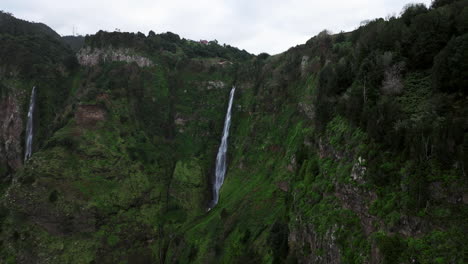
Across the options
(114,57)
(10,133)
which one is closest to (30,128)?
(10,133)

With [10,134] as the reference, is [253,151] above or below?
below

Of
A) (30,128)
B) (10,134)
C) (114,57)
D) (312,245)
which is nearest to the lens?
(312,245)

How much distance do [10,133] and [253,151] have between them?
7669 cm

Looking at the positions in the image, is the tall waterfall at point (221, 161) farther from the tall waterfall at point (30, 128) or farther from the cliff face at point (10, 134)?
the cliff face at point (10, 134)

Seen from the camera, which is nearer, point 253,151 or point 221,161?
point 253,151

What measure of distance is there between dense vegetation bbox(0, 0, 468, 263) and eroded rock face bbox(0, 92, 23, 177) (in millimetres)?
5487

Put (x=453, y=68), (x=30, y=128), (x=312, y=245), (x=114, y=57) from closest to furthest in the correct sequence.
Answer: (x=453, y=68)
(x=312, y=245)
(x=30, y=128)
(x=114, y=57)

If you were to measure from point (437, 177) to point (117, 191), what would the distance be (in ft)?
227

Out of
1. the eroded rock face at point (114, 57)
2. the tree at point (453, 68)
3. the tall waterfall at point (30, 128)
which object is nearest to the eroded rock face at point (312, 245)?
the tree at point (453, 68)

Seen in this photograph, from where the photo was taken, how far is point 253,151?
2904 inches

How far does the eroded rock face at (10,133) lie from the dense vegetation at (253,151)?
549cm

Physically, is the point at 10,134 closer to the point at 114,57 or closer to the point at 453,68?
the point at 114,57

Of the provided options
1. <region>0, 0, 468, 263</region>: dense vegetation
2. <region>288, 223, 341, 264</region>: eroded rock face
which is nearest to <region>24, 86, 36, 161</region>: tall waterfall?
<region>0, 0, 468, 263</region>: dense vegetation

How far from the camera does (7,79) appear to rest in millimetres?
103125
